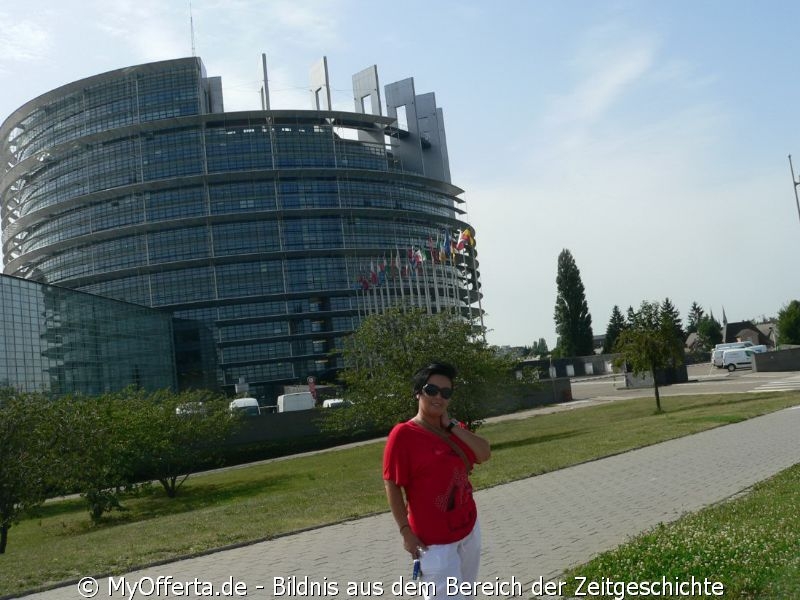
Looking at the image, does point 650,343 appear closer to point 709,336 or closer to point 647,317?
point 647,317

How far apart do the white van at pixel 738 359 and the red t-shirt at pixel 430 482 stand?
2653 inches

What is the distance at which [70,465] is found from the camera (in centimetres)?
1983

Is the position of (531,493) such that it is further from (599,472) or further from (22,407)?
(22,407)

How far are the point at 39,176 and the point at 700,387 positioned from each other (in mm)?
90187

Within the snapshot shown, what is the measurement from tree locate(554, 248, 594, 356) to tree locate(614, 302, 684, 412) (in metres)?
79.1

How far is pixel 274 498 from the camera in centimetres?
1880

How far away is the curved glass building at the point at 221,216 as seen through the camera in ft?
332

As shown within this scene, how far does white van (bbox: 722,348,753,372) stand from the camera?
67.9 m

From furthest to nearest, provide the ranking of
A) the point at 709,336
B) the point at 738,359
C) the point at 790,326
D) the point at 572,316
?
1. the point at 709,336
2. the point at 572,316
3. the point at 790,326
4. the point at 738,359

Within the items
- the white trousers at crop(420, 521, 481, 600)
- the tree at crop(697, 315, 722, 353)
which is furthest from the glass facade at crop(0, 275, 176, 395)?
the tree at crop(697, 315, 722, 353)

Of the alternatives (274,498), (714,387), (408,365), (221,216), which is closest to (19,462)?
(274,498)

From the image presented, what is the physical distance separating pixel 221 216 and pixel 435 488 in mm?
98380

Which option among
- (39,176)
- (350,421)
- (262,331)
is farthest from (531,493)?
A: (39,176)

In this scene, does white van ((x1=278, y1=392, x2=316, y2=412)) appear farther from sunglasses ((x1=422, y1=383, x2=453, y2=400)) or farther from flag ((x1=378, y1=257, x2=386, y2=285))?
sunglasses ((x1=422, y1=383, x2=453, y2=400))
